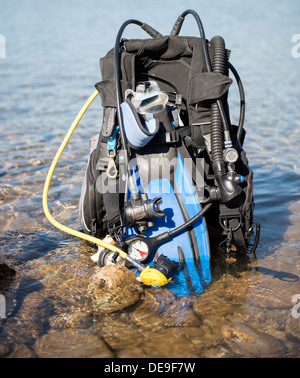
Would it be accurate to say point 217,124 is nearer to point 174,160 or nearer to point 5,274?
point 174,160

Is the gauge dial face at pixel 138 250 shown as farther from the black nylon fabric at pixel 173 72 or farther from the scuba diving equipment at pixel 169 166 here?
the black nylon fabric at pixel 173 72

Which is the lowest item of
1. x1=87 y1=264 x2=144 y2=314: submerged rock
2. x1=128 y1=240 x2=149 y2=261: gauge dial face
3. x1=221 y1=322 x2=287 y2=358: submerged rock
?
x1=221 y1=322 x2=287 y2=358: submerged rock

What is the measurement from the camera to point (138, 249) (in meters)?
2.77

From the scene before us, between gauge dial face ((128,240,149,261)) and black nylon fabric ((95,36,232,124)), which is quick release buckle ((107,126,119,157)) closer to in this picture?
black nylon fabric ((95,36,232,124))

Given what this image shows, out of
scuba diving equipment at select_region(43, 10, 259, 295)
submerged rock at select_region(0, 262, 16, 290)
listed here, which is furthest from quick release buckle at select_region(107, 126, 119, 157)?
submerged rock at select_region(0, 262, 16, 290)

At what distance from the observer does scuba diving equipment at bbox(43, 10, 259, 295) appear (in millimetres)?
2672

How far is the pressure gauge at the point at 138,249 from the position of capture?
2.73 m

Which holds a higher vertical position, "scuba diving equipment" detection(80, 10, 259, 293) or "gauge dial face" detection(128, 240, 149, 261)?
"scuba diving equipment" detection(80, 10, 259, 293)

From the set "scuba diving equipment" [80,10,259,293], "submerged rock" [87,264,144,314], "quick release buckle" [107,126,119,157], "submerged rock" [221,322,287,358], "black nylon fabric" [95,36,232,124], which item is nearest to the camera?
"submerged rock" [221,322,287,358]

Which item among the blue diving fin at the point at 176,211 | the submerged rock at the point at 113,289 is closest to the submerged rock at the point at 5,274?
the submerged rock at the point at 113,289

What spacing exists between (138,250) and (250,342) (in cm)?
92

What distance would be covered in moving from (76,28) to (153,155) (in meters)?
15.8

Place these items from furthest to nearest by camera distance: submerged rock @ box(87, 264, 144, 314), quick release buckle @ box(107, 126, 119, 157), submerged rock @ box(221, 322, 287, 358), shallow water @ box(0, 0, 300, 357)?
quick release buckle @ box(107, 126, 119, 157) < submerged rock @ box(87, 264, 144, 314) < shallow water @ box(0, 0, 300, 357) < submerged rock @ box(221, 322, 287, 358)

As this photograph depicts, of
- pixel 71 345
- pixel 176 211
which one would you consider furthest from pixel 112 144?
pixel 71 345
